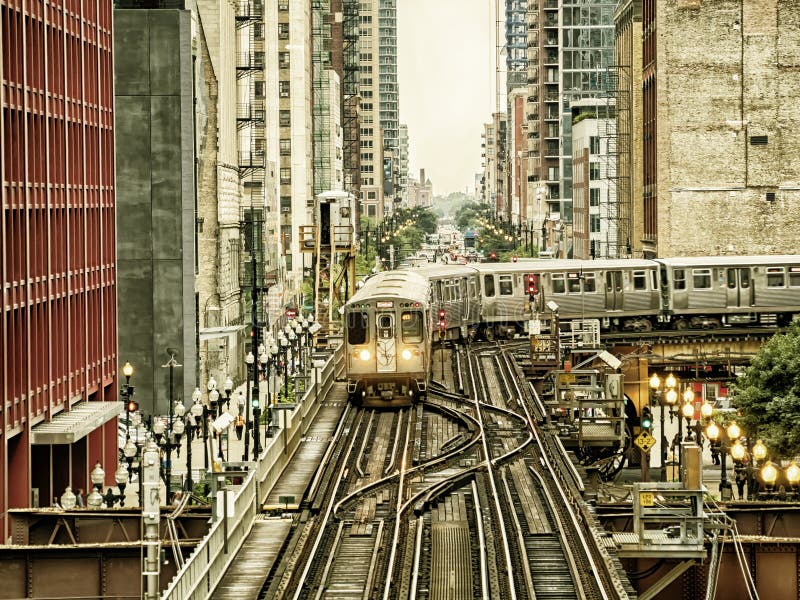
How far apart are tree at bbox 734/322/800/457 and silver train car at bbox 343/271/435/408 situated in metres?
11.9

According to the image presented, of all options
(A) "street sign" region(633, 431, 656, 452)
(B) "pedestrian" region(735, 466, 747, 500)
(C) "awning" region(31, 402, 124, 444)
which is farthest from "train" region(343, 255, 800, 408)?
(A) "street sign" region(633, 431, 656, 452)

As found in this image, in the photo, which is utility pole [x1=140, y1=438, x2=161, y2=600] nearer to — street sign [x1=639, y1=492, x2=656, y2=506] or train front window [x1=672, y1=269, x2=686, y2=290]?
street sign [x1=639, y1=492, x2=656, y2=506]

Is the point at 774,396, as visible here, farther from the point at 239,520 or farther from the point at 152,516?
the point at 152,516

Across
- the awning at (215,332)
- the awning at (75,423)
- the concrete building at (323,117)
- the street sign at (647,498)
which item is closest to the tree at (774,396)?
the awning at (75,423)

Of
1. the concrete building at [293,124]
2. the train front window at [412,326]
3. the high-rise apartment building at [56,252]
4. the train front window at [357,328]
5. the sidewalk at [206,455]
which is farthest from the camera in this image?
the concrete building at [293,124]

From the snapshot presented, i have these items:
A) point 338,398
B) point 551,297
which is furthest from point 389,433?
point 551,297

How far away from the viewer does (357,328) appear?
175ft

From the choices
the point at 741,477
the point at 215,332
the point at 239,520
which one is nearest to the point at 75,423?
the point at 239,520

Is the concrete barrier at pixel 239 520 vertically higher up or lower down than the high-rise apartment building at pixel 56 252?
lower down

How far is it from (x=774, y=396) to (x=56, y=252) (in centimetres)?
2503

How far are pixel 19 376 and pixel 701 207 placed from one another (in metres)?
67.5

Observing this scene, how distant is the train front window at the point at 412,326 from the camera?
174 ft

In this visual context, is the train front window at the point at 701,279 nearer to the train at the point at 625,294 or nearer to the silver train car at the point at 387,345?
the train at the point at 625,294

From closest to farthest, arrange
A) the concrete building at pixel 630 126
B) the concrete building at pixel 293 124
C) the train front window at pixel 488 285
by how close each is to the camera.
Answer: the train front window at pixel 488 285 < the concrete building at pixel 630 126 < the concrete building at pixel 293 124
